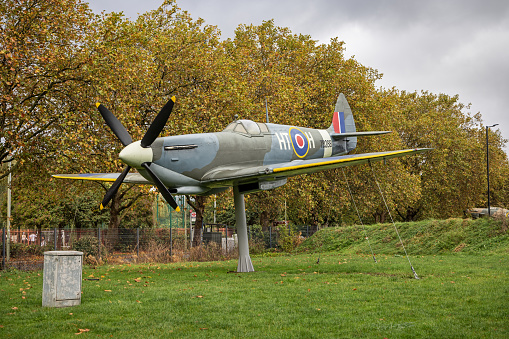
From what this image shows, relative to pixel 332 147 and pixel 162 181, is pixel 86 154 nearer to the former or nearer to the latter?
pixel 162 181

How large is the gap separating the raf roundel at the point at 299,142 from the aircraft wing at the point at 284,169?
2284 millimetres

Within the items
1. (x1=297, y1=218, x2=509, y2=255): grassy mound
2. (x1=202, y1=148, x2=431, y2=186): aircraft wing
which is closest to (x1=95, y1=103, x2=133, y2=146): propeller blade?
(x1=202, y1=148, x2=431, y2=186): aircraft wing

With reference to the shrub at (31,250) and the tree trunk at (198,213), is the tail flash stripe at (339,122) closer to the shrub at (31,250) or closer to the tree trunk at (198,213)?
the tree trunk at (198,213)

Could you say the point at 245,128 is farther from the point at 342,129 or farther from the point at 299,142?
the point at 342,129

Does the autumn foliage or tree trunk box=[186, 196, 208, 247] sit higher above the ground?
the autumn foliage

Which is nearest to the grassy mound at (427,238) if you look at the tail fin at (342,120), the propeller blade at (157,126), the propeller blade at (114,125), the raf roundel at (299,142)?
the tail fin at (342,120)

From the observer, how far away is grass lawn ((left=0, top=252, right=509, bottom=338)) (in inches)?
269

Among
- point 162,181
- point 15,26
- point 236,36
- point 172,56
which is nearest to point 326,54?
point 236,36

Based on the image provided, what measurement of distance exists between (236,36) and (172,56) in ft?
48.7

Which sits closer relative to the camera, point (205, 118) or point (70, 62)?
point (70, 62)

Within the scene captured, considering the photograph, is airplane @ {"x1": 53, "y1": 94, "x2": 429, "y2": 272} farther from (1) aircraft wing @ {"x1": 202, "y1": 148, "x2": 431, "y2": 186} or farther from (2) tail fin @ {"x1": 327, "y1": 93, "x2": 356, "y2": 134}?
(2) tail fin @ {"x1": 327, "y1": 93, "x2": 356, "y2": 134}

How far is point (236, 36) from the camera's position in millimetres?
40156

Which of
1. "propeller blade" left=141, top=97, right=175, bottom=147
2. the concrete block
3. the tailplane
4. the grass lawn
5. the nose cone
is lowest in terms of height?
the grass lawn

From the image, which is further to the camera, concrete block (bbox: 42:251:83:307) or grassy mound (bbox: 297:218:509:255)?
grassy mound (bbox: 297:218:509:255)
